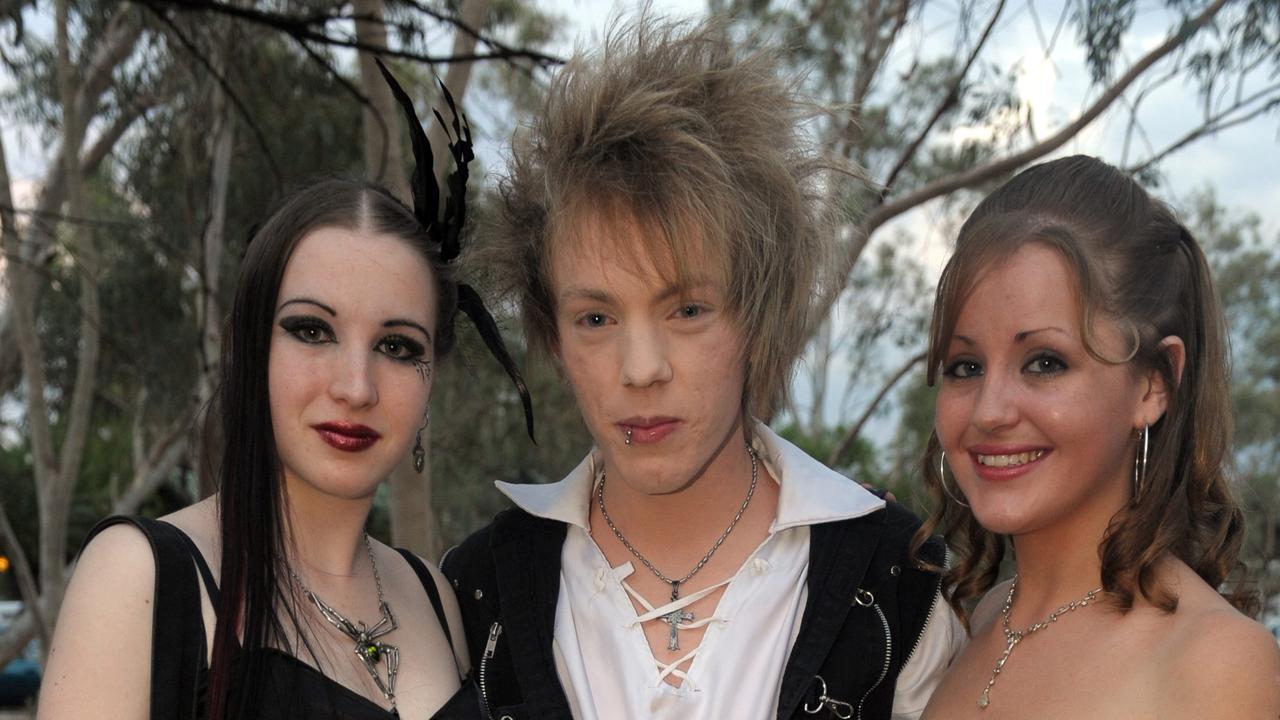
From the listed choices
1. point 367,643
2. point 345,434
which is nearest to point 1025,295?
point 345,434

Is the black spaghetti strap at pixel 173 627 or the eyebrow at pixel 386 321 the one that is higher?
the eyebrow at pixel 386 321

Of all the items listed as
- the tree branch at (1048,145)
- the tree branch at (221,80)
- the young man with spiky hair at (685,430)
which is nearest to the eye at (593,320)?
the young man with spiky hair at (685,430)

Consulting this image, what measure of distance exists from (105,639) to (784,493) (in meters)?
1.52

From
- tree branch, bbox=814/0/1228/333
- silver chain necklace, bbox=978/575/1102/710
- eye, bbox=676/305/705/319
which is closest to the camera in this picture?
silver chain necklace, bbox=978/575/1102/710

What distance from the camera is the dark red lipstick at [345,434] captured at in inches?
104

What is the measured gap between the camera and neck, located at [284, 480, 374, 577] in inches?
109

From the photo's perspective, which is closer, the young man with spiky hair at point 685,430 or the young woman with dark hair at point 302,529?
the young woman with dark hair at point 302,529

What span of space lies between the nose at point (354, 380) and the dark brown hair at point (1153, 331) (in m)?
1.23

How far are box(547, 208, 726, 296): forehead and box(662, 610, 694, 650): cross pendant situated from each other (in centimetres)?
77

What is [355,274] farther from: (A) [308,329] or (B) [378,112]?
(B) [378,112]

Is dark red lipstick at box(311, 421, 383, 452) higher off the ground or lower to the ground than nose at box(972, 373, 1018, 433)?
higher

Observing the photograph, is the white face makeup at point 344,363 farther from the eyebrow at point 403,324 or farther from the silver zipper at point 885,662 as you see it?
the silver zipper at point 885,662

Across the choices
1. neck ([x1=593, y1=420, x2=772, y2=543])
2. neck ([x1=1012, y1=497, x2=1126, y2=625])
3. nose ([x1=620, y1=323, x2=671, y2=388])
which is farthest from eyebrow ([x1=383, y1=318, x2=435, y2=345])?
neck ([x1=1012, y1=497, x2=1126, y2=625])

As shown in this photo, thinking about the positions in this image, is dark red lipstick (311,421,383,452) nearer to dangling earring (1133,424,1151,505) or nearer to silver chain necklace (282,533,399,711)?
silver chain necklace (282,533,399,711)
